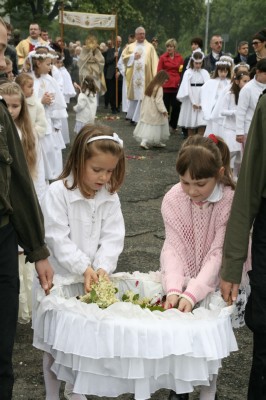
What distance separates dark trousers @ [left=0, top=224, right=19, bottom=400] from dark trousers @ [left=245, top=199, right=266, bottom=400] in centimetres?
106

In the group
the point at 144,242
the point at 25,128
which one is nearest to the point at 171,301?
the point at 25,128

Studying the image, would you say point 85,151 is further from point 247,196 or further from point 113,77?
point 113,77

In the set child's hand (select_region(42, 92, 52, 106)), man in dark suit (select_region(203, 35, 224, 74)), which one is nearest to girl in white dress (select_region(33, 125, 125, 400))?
A: child's hand (select_region(42, 92, 52, 106))

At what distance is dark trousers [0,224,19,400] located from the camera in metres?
2.66

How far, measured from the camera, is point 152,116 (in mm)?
12180

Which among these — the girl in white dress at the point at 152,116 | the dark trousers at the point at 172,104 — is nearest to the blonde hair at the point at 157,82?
the girl in white dress at the point at 152,116

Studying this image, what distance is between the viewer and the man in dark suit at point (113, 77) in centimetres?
1900

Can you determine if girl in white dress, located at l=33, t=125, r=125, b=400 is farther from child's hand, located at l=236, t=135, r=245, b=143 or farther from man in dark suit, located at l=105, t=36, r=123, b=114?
man in dark suit, located at l=105, t=36, r=123, b=114

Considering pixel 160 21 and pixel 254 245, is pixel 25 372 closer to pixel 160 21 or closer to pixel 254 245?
pixel 254 245

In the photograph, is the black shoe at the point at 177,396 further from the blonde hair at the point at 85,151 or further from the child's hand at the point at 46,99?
the child's hand at the point at 46,99

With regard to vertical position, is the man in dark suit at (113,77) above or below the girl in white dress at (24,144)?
below

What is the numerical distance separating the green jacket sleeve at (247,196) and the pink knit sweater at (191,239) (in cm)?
43

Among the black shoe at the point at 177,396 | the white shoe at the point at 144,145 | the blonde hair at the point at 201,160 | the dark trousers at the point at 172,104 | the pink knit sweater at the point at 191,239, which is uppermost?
the blonde hair at the point at 201,160

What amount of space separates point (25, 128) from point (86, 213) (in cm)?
167
